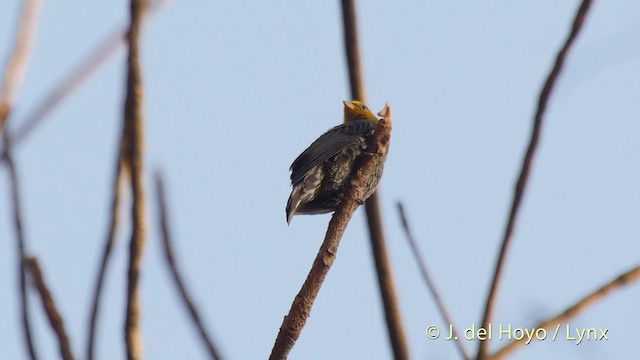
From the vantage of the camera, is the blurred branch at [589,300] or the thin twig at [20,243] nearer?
the thin twig at [20,243]

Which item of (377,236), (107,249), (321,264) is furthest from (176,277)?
(377,236)

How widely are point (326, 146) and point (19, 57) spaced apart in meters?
4.00

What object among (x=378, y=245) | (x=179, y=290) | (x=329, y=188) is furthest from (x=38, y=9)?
(x=329, y=188)

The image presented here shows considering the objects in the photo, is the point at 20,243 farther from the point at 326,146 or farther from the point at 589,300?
the point at 326,146

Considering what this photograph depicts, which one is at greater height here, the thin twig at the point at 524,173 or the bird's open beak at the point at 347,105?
the bird's open beak at the point at 347,105

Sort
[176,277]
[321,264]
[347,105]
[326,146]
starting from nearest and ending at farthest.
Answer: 1. [176,277]
2. [321,264]
3. [326,146]
4. [347,105]

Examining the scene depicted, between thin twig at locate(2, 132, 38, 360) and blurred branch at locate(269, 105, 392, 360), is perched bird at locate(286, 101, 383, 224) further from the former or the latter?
thin twig at locate(2, 132, 38, 360)

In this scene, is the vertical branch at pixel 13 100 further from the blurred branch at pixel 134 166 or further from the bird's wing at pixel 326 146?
the bird's wing at pixel 326 146

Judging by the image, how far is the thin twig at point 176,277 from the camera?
2.24 m

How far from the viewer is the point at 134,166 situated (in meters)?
1.85

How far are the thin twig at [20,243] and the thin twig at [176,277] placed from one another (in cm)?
39

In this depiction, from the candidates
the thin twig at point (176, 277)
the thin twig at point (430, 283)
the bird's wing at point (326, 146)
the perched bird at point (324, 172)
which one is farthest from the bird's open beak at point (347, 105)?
the thin twig at point (176, 277)

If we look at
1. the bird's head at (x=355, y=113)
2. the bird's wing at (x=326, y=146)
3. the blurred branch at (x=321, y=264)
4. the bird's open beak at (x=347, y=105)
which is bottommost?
the blurred branch at (x=321, y=264)

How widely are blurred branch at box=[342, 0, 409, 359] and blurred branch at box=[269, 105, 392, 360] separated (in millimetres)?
147
